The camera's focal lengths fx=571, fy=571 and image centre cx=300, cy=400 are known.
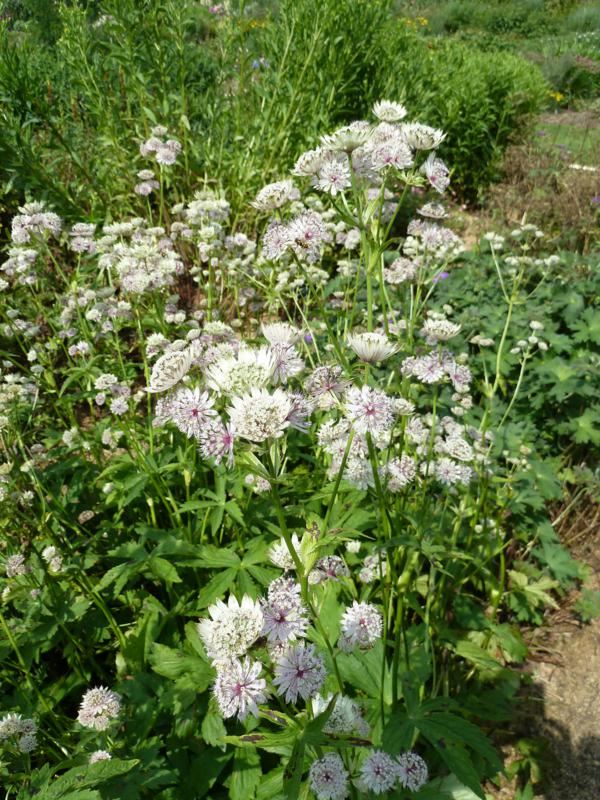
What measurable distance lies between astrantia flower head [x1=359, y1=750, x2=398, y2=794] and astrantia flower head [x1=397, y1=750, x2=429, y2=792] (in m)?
0.04

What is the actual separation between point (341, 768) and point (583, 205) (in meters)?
5.67

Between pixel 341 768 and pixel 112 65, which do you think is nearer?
pixel 341 768

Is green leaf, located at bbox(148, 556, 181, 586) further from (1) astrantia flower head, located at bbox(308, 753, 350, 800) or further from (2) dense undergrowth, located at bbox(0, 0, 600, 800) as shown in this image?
(1) astrantia flower head, located at bbox(308, 753, 350, 800)

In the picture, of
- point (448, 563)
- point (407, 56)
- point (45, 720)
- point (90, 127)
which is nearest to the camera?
point (45, 720)

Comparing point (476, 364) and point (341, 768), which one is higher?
point (341, 768)

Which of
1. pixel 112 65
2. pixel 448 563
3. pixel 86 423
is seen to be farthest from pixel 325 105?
pixel 448 563

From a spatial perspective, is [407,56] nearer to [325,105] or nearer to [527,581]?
[325,105]

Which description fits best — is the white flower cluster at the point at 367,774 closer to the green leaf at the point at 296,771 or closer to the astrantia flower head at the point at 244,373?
the green leaf at the point at 296,771

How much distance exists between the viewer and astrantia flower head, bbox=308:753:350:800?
1.08 meters

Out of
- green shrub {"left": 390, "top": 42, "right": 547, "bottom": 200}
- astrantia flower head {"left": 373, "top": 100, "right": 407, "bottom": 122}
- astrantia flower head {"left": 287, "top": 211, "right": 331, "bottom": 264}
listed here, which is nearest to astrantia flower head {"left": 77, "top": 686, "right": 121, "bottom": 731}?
astrantia flower head {"left": 287, "top": 211, "right": 331, "bottom": 264}

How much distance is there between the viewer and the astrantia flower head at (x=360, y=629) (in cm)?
125

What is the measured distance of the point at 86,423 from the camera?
3273 mm

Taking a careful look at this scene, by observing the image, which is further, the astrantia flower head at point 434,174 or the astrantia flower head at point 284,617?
the astrantia flower head at point 434,174

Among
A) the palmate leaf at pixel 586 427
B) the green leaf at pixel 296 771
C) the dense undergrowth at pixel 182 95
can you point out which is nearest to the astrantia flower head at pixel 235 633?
the green leaf at pixel 296 771
